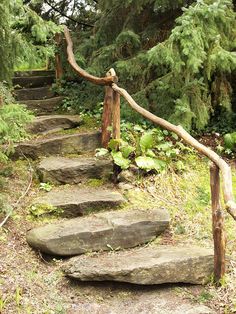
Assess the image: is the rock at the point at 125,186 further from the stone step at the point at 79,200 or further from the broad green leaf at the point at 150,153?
the broad green leaf at the point at 150,153

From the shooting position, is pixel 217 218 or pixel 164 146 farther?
pixel 164 146

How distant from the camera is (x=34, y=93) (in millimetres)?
8086

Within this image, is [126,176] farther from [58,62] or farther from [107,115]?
[58,62]

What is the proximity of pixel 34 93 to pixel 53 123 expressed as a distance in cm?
158

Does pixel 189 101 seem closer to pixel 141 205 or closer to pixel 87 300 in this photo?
pixel 141 205

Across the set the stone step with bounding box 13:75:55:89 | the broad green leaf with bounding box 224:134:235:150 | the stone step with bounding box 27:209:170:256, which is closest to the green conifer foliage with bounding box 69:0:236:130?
the broad green leaf with bounding box 224:134:235:150

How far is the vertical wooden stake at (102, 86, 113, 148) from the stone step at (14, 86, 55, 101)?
2659mm

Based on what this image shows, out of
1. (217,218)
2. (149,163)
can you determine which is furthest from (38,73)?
(217,218)

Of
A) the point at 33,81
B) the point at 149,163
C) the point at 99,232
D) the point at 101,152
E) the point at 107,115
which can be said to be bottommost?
the point at 99,232

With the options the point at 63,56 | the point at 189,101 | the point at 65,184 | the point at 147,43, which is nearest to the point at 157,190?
the point at 65,184

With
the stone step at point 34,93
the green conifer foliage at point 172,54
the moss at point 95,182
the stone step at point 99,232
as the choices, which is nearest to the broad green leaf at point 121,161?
the moss at point 95,182

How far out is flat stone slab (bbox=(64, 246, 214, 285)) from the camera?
3.77m

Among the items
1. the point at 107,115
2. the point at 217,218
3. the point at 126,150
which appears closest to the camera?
the point at 217,218

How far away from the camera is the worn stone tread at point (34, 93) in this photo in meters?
7.92
